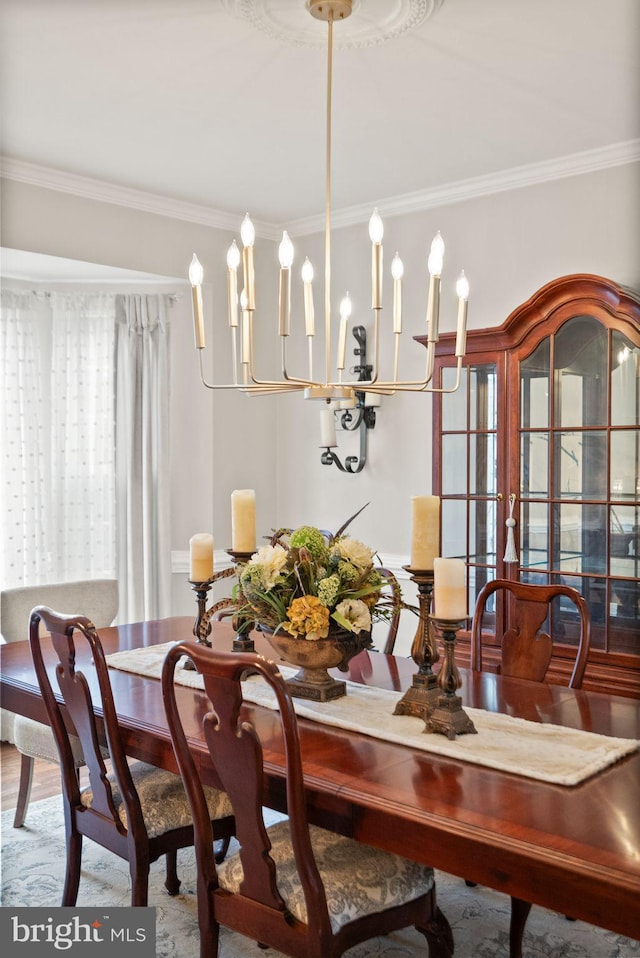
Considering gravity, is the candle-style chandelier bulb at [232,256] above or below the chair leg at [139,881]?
above

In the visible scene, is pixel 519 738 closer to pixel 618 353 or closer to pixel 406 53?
pixel 618 353

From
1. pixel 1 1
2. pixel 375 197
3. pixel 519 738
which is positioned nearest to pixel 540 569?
pixel 519 738

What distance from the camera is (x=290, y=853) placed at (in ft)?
6.31

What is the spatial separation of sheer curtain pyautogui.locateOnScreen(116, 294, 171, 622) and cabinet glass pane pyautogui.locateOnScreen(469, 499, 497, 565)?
66.5 inches

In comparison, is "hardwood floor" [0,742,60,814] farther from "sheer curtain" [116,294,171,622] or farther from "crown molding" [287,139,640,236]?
"crown molding" [287,139,640,236]

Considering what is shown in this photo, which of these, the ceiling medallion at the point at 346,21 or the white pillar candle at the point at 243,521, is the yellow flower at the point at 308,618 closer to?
the white pillar candle at the point at 243,521

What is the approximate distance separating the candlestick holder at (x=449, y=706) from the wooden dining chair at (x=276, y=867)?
308 mm

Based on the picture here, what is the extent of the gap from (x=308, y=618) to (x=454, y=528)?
1757mm

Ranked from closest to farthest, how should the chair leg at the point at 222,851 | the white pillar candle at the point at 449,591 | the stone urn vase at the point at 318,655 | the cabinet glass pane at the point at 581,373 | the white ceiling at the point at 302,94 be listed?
the white pillar candle at the point at 449,591 < the stone urn vase at the point at 318,655 < the white ceiling at the point at 302,94 < the chair leg at the point at 222,851 < the cabinet glass pane at the point at 581,373

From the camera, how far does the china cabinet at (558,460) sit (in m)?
3.19

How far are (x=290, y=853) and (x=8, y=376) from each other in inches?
125

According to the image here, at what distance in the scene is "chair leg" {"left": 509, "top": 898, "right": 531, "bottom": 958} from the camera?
86.1 inches

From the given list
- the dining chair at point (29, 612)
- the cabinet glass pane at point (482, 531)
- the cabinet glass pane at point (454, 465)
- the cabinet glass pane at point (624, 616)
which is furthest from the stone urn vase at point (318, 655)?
the cabinet glass pane at point (454, 465)

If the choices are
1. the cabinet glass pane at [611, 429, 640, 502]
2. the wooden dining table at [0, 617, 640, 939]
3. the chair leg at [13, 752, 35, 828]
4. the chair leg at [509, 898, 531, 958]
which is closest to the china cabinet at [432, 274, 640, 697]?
the cabinet glass pane at [611, 429, 640, 502]
